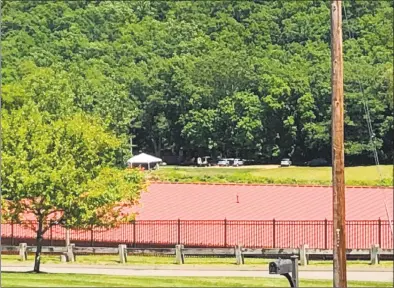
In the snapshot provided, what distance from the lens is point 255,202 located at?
4100 centimetres

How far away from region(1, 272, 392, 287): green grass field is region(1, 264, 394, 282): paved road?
124cm

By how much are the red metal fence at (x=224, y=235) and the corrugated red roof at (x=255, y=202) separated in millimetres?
3822

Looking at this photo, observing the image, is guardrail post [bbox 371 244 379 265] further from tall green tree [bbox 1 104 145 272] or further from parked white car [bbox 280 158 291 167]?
parked white car [bbox 280 158 291 167]

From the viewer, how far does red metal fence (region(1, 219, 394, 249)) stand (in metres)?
27.1

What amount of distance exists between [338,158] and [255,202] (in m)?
29.8

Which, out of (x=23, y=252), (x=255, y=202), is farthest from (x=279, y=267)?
(x=255, y=202)

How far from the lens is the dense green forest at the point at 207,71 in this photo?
6556cm

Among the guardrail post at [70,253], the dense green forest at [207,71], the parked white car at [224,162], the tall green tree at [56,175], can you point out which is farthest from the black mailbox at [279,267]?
the parked white car at [224,162]

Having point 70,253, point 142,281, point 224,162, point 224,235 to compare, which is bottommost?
point 142,281

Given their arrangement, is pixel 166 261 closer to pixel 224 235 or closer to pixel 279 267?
pixel 224 235

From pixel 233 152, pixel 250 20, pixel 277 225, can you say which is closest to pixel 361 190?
pixel 277 225

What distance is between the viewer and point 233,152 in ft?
266

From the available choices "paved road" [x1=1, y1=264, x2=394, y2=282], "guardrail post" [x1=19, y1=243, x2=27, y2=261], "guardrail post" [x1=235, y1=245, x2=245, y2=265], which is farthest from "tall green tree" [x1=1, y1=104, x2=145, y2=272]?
"guardrail post" [x1=235, y1=245, x2=245, y2=265]

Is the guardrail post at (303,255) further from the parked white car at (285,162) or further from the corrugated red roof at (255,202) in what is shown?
the parked white car at (285,162)
